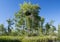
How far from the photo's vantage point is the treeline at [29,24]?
2447 centimetres

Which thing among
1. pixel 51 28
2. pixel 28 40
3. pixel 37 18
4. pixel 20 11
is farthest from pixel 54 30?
pixel 28 40

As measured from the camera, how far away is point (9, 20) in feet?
84.2

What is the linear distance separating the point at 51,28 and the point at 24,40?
913cm

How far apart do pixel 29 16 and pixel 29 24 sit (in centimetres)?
136

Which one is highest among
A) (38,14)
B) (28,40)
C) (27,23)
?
(38,14)

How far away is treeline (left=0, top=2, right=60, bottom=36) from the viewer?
2447cm

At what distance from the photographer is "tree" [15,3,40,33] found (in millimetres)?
24470

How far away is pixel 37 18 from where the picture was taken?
2477cm

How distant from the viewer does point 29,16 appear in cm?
2436

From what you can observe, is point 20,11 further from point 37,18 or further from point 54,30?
point 54,30

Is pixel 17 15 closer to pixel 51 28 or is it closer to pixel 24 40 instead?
pixel 51 28

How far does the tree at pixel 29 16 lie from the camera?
24.5 meters

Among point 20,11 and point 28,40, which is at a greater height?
point 20,11

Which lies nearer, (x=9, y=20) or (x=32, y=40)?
(x=32, y=40)
